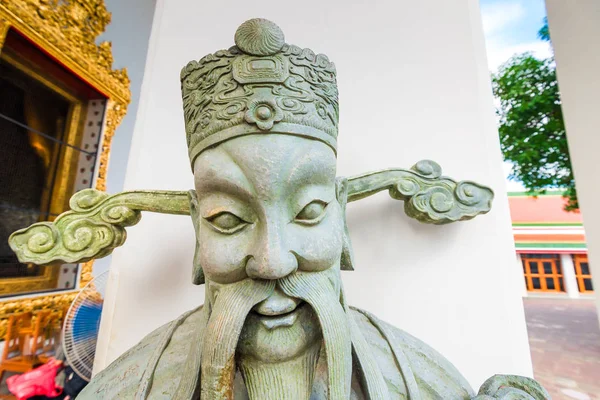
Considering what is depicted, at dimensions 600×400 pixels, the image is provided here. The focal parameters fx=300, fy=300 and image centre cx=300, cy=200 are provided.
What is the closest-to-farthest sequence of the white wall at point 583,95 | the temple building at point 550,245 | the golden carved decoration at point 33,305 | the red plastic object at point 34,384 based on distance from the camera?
the white wall at point 583,95
the red plastic object at point 34,384
the golden carved decoration at point 33,305
the temple building at point 550,245

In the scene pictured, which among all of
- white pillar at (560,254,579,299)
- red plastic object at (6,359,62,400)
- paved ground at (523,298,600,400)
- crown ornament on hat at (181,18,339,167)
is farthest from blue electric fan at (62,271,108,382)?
white pillar at (560,254,579,299)

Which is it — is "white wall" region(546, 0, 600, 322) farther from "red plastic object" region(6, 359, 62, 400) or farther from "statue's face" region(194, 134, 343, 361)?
"red plastic object" region(6, 359, 62, 400)

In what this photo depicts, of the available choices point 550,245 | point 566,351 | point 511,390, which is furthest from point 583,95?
point 550,245

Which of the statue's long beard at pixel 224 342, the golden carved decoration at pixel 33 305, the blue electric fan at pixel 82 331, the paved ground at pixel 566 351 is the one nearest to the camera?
the statue's long beard at pixel 224 342

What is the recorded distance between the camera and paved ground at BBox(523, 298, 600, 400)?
2047 mm

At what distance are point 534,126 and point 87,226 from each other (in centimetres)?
374

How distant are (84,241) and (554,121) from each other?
3.76 m

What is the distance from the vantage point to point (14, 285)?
5.43 ft

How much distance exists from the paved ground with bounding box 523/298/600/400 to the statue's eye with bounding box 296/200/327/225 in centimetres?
250

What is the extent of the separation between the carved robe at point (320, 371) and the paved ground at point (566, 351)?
2220mm

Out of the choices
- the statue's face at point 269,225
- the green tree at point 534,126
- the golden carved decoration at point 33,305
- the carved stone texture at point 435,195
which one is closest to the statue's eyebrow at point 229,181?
the statue's face at point 269,225

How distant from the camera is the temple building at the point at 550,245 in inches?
232

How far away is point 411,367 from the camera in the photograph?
0.47 m

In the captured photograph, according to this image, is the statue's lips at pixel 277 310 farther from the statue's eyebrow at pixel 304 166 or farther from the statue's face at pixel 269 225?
the statue's eyebrow at pixel 304 166
